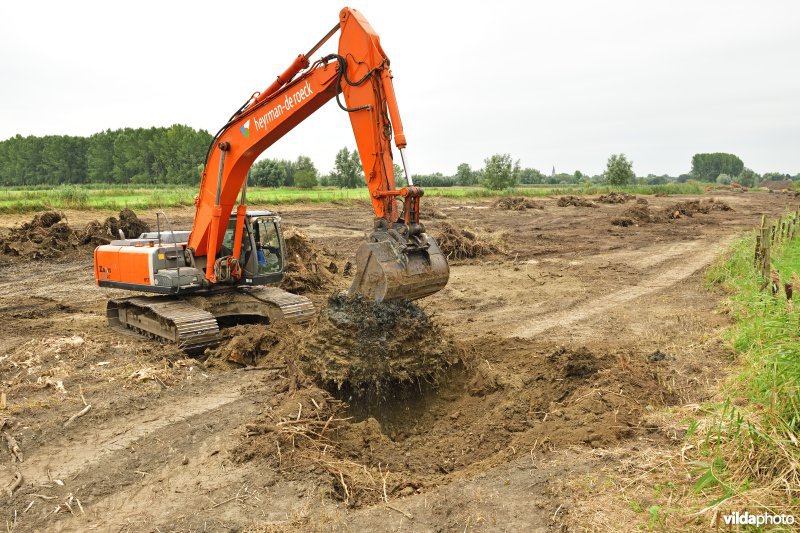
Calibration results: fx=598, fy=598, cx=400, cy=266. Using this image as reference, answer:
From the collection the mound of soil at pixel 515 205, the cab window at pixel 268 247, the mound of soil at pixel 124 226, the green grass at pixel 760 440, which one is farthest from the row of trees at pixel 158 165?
the green grass at pixel 760 440

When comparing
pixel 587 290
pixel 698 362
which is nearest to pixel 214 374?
pixel 698 362

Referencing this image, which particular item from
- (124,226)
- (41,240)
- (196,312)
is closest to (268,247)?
(196,312)

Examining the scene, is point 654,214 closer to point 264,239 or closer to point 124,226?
point 124,226

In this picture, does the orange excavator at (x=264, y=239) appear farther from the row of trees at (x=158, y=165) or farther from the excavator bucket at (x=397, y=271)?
the row of trees at (x=158, y=165)

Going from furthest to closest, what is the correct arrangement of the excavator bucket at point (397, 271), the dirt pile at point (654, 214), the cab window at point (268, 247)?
the dirt pile at point (654, 214)
the cab window at point (268, 247)
the excavator bucket at point (397, 271)

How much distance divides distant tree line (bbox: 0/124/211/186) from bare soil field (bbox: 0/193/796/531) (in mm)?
56115

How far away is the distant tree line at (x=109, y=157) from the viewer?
216ft

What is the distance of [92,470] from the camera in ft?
16.5

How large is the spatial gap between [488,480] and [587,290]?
934 centimetres

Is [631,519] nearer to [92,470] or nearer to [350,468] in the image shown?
[350,468]

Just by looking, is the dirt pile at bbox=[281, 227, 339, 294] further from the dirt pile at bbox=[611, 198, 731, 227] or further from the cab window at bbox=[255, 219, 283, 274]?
the dirt pile at bbox=[611, 198, 731, 227]

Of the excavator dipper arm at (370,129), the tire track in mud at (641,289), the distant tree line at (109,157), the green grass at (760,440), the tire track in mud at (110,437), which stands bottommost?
the tire track in mud at (110,437)

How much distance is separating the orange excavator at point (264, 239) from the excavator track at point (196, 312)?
2 cm

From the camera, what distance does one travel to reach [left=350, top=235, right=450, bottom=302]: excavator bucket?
6047mm
